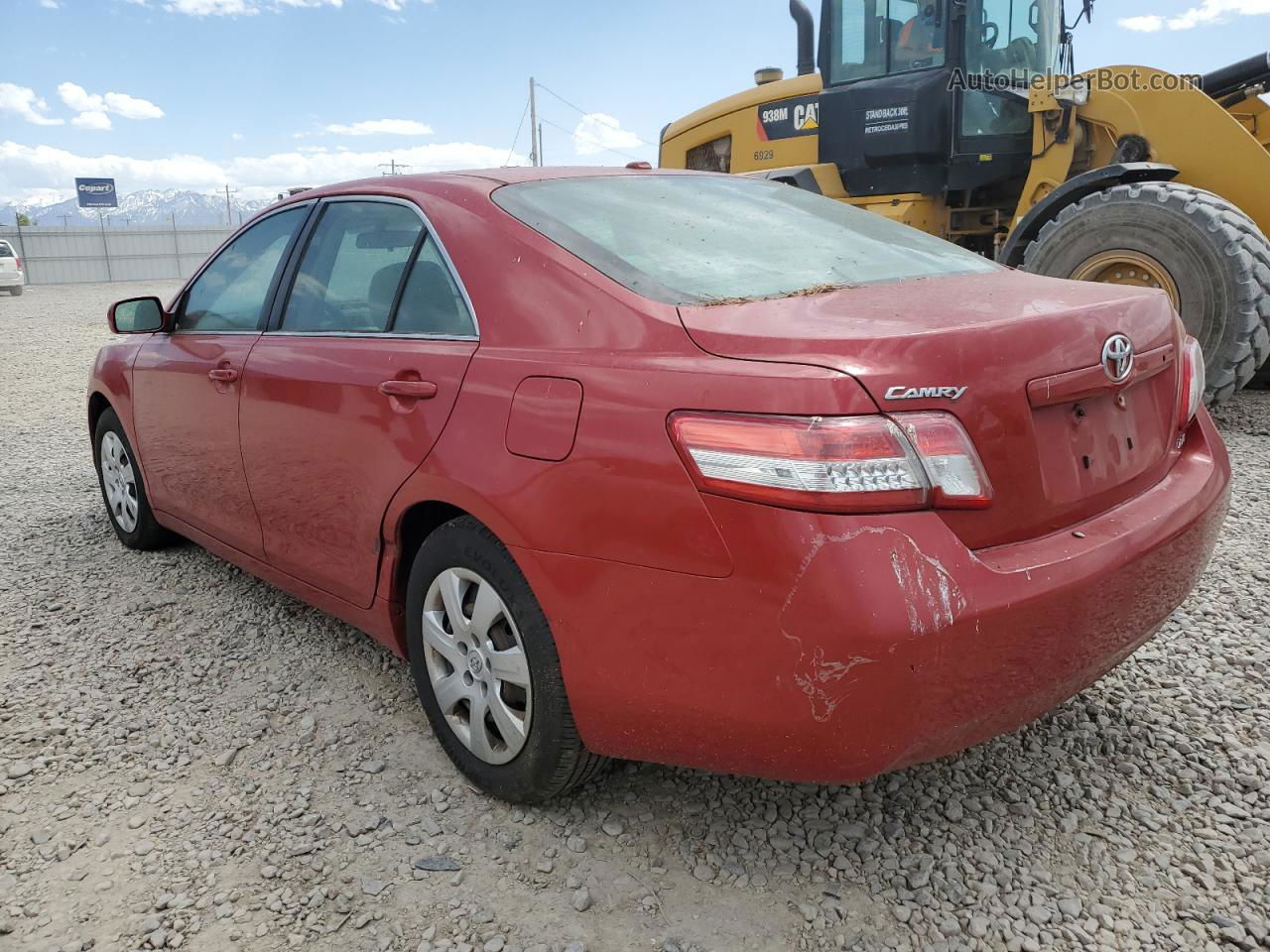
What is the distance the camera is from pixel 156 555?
4.36m

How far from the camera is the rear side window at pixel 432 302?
2.40 metres

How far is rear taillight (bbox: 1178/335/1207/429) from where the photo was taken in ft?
7.91

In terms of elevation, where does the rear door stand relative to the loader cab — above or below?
below

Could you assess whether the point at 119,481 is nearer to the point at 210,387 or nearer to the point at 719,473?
the point at 210,387

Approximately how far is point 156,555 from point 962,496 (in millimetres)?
3811

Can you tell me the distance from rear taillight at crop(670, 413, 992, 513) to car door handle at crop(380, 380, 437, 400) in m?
0.85

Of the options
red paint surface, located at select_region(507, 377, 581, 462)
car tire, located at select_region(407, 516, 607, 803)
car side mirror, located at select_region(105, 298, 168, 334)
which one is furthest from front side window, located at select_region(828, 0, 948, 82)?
car tire, located at select_region(407, 516, 607, 803)

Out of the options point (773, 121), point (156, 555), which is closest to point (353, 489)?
point (156, 555)

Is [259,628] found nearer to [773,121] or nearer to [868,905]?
[868,905]

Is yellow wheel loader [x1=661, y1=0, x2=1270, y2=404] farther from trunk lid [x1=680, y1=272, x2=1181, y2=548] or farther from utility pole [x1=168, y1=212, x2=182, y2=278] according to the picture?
utility pole [x1=168, y1=212, x2=182, y2=278]

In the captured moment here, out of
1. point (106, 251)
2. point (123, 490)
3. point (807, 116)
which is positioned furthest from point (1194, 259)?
point (106, 251)

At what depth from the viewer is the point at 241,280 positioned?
138 inches

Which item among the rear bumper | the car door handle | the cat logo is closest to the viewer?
the rear bumper

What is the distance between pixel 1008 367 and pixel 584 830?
1420 millimetres
